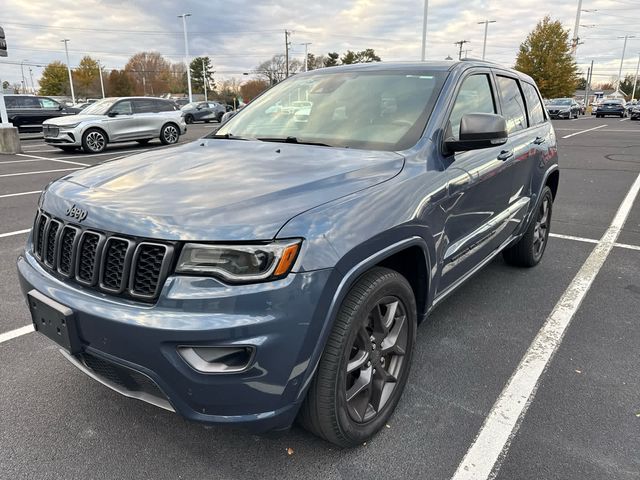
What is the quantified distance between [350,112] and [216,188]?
4.20 ft

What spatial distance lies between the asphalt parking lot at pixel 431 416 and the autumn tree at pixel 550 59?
51.0 metres

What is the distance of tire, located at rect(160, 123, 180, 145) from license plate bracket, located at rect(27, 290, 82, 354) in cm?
1487

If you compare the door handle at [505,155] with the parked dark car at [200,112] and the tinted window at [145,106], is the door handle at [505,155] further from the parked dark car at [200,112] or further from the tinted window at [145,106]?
the parked dark car at [200,112]

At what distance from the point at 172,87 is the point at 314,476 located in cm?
10435

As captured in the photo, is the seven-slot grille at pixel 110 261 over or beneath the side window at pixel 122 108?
beneath

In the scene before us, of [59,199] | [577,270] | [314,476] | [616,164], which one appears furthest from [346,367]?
[616,164]

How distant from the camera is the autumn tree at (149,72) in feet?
314

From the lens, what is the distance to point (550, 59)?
48.3 metres

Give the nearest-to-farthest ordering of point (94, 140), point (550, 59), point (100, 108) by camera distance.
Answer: point (94, 140) → point (100, 108) → point (550, 59)

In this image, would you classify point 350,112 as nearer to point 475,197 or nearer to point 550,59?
point 475,197

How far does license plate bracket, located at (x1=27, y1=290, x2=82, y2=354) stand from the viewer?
196 cm

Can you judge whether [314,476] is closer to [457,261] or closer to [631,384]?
[457,261]

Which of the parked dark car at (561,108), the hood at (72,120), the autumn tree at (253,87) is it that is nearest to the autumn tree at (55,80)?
the autumn tree at (253,87)

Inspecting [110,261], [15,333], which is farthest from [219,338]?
[15,333]
